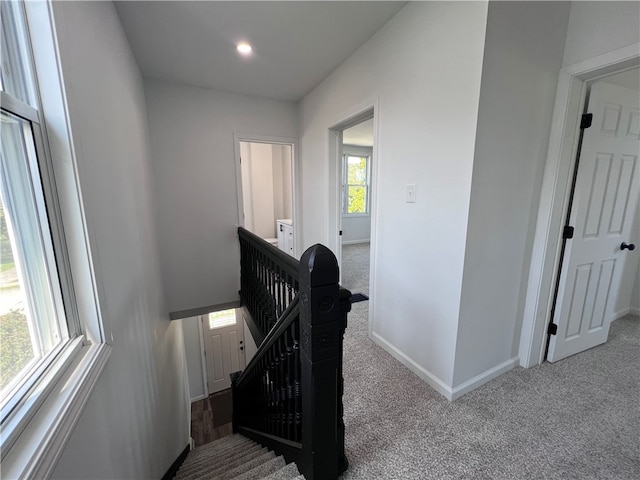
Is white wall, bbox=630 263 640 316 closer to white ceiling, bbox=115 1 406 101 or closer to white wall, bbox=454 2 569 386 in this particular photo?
white wall, bbox=454 2 569 386

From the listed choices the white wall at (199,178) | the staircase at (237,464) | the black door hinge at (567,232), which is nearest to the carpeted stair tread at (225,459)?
the staircase at (237,464)

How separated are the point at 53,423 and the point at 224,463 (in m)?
1.51

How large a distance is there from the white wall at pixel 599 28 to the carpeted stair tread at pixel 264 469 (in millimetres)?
2918

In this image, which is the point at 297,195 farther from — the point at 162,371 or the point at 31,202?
the point at 31,202

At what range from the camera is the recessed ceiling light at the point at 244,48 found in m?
2.26

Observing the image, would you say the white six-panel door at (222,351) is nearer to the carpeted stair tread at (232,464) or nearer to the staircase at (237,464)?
the staircase at (237,464)

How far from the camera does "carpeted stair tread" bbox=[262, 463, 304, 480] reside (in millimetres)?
1214

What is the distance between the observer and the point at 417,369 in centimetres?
199

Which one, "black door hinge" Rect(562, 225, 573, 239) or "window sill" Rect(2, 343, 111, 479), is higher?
"black door hinge" Rect(562, 225, 573, 239)

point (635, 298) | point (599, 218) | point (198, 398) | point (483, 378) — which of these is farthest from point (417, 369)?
point (198, 398)

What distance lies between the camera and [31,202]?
867 mm

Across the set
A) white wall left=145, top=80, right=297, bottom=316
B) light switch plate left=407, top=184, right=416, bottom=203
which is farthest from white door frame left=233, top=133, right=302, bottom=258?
light switch plate left=407, top=184, right=416, bottom=203

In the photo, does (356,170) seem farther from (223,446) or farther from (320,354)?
(320,354)

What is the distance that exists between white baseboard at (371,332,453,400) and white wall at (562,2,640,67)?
2.23 metres
